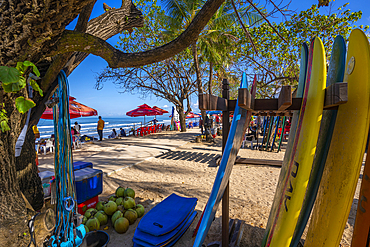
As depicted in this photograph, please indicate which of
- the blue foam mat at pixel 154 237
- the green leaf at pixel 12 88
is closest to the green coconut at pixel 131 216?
the blue foam mat at pixel 154 237

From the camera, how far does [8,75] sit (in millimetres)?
1342

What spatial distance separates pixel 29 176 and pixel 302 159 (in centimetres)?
347

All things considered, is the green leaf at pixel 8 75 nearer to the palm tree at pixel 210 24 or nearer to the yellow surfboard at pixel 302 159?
the yellow surfboard at pixel 302 159

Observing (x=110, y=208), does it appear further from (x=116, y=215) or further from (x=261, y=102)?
(x=261, y=102)

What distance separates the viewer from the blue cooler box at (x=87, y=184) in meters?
3.08

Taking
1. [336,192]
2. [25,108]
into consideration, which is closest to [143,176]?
[25,108]

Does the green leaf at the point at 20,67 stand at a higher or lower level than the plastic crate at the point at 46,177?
higher

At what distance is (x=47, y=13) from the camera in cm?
162

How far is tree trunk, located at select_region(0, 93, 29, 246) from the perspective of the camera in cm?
162

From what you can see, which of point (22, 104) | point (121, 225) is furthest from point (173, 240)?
point (22, 104)

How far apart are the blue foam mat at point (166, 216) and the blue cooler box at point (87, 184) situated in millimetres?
1165

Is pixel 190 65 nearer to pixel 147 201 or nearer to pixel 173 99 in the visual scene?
pixel 173 99

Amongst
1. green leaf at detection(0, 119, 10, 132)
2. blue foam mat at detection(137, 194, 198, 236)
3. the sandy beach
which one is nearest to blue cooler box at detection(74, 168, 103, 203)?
the sandy beach

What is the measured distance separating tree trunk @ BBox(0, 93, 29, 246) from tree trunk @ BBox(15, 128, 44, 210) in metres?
0.85
